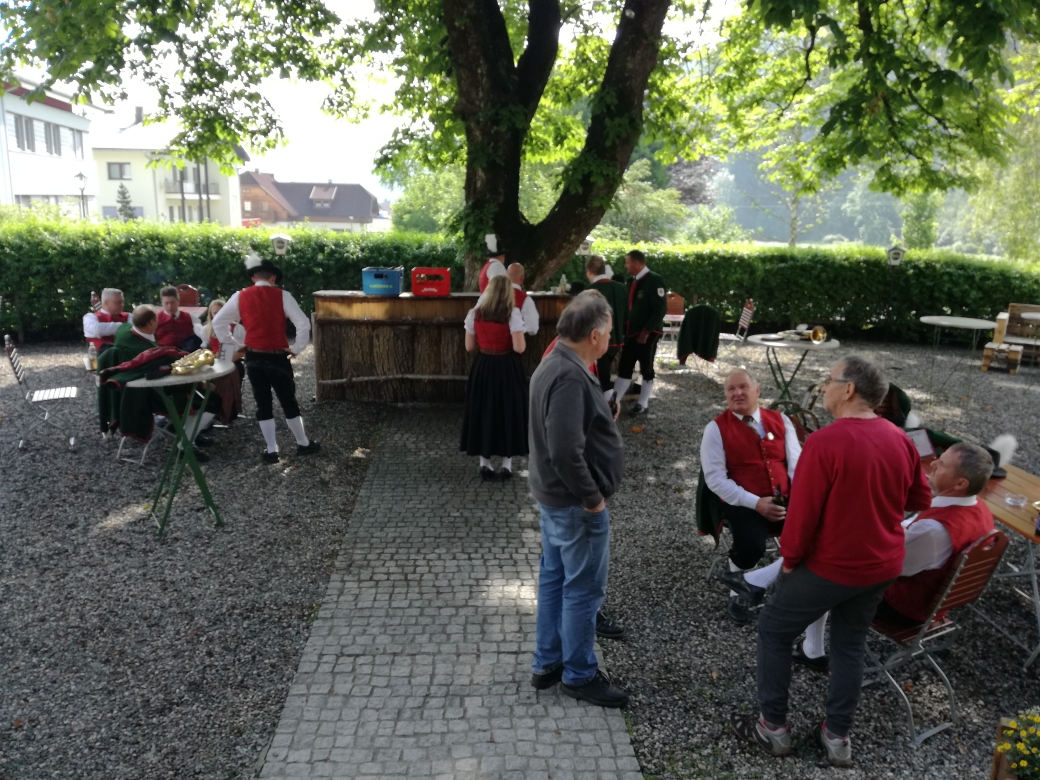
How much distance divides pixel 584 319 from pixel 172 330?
19.8ft

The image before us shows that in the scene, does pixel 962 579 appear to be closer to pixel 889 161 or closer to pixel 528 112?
pixel 528 112

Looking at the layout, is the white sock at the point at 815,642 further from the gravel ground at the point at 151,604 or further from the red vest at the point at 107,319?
the red vest at the point at 107,319

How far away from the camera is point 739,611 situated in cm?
467

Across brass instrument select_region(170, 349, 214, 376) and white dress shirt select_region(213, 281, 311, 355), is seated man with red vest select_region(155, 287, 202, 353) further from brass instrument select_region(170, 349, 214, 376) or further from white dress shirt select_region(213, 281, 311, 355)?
brass instrument select_region(170, 349, 214, 376)

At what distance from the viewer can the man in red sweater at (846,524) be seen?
119 inches

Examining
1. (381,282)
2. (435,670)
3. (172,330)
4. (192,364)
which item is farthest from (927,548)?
(172,330)

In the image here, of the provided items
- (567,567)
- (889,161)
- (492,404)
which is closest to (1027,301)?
(889,161)

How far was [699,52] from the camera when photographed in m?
11.9

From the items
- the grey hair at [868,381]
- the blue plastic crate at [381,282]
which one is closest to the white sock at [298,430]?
the blue plastic crate at [381,282]

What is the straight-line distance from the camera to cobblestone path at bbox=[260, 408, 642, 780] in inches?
134

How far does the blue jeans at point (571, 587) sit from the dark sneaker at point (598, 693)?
29mm

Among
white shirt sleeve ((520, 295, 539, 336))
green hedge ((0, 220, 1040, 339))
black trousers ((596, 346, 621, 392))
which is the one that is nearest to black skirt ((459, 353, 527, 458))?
white shirt sleeve ((520, 295, 539, 336))

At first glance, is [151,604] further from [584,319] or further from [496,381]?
[584,319]

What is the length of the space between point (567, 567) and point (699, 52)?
1045 cm
